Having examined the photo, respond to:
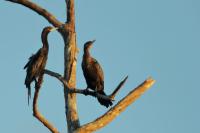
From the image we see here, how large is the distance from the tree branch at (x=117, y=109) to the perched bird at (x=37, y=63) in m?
1.47

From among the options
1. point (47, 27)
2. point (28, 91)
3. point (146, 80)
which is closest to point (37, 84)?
point (28, 91)

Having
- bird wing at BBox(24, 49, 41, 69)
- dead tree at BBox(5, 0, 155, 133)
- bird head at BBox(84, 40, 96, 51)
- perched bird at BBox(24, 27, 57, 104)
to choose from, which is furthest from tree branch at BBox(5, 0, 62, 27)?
bird head at BBox(84, 40, 96, 51)

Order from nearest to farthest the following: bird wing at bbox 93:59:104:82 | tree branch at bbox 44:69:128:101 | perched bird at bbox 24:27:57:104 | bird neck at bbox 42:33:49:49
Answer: tree branch at bbox 44:69:128:101 < perched bird at bbox 24:27:57:104 < bird neck at bbox 42:33:49:49 < bird wing at bbox 93:59:104:82

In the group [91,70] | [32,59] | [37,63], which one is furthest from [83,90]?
[91,70]

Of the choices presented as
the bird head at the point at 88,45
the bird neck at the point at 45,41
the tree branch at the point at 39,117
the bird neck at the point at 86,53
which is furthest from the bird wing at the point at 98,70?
the tree branch at the point at 39,117

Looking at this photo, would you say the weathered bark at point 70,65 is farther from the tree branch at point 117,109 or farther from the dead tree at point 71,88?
the tree branch at point 117,109

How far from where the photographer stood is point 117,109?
12.3 m

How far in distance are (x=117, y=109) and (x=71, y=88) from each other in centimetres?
101

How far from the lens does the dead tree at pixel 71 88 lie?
12203 millimetres

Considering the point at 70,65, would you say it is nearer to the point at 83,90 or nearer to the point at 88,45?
the point at 83,90

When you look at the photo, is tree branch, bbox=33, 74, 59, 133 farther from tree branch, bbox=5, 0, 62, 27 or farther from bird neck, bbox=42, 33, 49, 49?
tree branch, bbox=5, 0, 62, 27

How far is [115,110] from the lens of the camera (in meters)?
12.3

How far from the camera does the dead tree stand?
12.2m

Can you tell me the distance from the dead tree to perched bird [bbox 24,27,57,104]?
16cm
